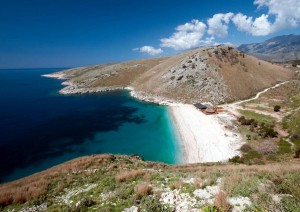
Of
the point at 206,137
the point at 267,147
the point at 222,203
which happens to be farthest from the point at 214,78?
the point at 222,203

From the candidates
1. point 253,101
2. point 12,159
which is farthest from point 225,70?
point 12,159

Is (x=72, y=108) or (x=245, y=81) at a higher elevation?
(x=245, y=81)

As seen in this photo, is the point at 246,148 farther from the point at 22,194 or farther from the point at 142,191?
the point at 22,194

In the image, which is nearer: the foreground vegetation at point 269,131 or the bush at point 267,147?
the foreground vegetation at point 269,131

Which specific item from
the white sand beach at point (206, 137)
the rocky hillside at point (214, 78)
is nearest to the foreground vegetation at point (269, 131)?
the white sand beach at point (206, 137)

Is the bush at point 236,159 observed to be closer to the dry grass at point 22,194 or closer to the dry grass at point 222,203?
the dry grass at point 222,203

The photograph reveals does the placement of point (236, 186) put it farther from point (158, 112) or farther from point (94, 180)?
point (158, 112)

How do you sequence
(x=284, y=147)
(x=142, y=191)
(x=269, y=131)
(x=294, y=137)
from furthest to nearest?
(x=269, y=131) < (x=294, y=137) < (x=284, y=147) < (x=142, y=191)
